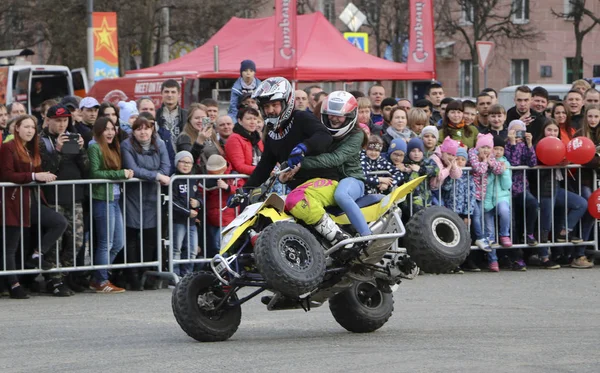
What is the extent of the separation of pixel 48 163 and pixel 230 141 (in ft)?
7.22

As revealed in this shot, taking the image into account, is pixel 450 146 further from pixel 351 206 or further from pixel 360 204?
pixel 351 206

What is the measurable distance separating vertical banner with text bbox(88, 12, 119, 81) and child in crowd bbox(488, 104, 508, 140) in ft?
65.6

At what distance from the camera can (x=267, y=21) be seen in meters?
31.6

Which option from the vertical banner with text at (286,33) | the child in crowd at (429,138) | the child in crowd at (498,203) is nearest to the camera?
the child in crowd at (429,138)

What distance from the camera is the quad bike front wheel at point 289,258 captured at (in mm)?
8930

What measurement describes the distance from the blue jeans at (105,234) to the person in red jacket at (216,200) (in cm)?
111

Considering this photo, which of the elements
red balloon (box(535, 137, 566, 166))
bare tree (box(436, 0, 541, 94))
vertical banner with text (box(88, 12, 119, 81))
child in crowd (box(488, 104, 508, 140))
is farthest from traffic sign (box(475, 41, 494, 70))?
bare tree (box(436, 0, 541, 94))

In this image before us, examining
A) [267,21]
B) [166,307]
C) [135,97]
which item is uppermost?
[267,21]

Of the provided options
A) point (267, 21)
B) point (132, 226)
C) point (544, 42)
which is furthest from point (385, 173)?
point (544, 42)

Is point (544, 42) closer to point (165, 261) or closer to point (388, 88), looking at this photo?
point (388, 88)

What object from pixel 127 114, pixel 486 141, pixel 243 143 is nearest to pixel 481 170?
pixel 486 141

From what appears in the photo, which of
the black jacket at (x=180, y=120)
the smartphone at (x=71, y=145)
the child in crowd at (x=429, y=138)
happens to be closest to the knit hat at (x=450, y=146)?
the child in crowd at (x=429, y=138)

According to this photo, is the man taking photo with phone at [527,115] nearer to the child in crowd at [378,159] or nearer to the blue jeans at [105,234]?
the child in crowd at [378,159]

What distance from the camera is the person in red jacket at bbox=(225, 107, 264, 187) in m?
14.4
